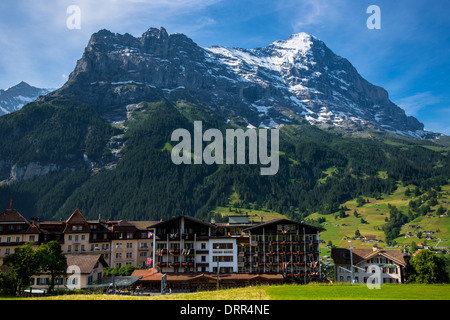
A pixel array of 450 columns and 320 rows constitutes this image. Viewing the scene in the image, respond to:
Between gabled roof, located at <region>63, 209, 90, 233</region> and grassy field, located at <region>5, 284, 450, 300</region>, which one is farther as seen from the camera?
gabled roof, located at <region>63, 209, 90, 233</region>

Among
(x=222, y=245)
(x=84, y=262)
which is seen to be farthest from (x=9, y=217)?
(x=222, y=245)

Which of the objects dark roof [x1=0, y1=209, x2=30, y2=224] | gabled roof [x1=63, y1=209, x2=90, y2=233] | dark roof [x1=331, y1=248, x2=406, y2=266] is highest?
dark roof [x1=0, y1=209, x2=30, y2=224]

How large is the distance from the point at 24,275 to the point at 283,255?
179 ft

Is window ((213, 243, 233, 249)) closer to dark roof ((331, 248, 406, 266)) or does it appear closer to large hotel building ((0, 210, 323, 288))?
large hotel building ((0, 210, 323, 288))

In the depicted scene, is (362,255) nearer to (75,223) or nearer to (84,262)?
(84,262)

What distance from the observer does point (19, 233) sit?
96.1m

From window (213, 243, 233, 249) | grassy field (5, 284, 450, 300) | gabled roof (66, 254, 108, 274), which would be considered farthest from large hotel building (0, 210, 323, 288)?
grassy field (5, 284, 450, 300)

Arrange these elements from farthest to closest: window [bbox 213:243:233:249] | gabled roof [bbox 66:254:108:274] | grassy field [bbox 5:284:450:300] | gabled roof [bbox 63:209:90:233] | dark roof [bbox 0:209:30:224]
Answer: gabled roof [bbox 63:209:90:233] < dark roof [bbox 0:209:30:224] < window [bbox 213:243:233:249] < gabled roof [bbox 66:254:108:274] < grassy field [bbox 5:284:450:300]

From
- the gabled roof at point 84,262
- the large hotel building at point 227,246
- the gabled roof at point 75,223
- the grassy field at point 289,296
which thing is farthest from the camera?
the gabled roof at point 75,223

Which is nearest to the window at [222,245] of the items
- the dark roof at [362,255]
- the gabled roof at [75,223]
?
the dark roof at [362,255]

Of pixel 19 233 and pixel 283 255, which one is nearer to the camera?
pixel 283 255

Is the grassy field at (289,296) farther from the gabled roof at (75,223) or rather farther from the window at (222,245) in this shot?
the gabled roof at (75,223)
